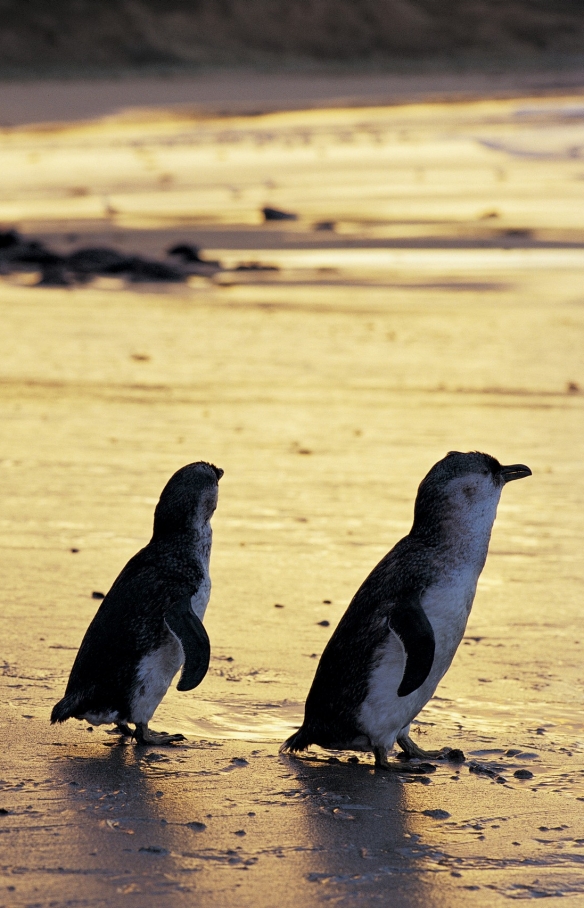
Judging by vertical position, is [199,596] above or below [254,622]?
above

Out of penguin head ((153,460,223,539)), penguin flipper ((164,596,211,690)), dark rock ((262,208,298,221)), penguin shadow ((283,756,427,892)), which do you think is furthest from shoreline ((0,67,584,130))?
penguin shadow ((283,756,427,892))

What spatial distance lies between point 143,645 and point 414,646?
31.2 inches

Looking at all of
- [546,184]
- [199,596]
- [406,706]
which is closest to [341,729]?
[406,706]

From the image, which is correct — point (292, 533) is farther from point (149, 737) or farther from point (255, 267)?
point (255, 267)

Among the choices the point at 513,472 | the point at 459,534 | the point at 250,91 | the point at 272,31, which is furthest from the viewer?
the point at 272,31

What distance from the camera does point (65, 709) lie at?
14.8ft

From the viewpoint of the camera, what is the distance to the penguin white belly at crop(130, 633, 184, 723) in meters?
4.55

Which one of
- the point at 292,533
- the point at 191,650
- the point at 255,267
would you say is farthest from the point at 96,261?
the point at 191,650

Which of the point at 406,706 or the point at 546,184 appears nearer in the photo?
the point at 406,706

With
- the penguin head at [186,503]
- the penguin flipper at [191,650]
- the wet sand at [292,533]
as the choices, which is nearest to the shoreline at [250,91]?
the wet sand at [292,533]

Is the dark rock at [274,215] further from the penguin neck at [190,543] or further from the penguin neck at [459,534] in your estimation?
the penguin neck at [459,534]

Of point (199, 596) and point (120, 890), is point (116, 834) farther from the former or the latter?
point (199, 596)

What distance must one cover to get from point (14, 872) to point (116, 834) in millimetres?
317

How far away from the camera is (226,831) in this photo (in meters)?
3.88
